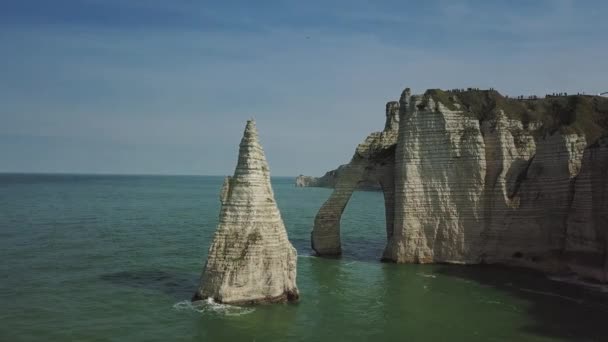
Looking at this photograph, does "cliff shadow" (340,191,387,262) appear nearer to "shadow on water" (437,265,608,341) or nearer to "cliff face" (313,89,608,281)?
"cliff face" (313,89,608,281)

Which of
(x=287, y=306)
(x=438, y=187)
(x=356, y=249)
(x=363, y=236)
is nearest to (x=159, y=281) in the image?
(x=287, y=306)

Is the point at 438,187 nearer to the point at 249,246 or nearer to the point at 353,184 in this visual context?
the point at 353,184

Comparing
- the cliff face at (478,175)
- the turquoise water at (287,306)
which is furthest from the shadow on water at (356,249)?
the cliff face at (478,175)

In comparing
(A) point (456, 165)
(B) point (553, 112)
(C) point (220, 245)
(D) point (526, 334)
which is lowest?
(D) point (526, 334)

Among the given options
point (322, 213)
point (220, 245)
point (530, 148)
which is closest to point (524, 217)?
point (530, 148)

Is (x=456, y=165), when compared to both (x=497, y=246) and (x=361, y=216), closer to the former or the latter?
(x=497, y=246)
